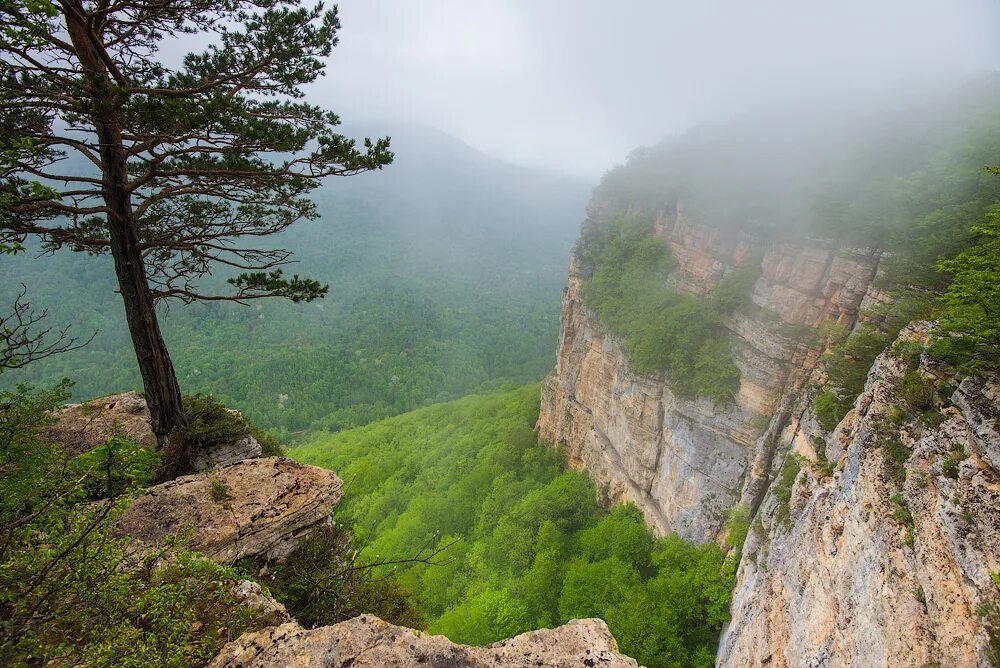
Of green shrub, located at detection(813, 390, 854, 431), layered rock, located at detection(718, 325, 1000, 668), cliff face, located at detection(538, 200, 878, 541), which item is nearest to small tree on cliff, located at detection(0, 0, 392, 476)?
layered rock, located at detection(718, 325, 1000, 668)

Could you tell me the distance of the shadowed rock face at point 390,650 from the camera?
4887 mm

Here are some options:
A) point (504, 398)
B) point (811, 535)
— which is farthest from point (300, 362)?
point (811, 535)

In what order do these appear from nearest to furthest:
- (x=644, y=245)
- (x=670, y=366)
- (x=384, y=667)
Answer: (x=384, y=667) → (x=670, y=366) → (x=644, y=245)

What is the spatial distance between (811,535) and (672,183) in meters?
24.7

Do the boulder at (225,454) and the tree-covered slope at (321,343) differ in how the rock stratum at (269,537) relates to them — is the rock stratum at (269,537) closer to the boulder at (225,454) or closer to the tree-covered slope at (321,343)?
the boulder at (225,454)

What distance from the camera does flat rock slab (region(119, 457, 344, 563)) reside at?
6.89m

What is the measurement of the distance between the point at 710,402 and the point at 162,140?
20.7 metres

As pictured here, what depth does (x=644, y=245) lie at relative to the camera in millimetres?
28000

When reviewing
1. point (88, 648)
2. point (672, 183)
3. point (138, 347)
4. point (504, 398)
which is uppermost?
point (672, 183)

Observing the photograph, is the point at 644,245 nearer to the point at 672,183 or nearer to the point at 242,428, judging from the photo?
the point at 672,183

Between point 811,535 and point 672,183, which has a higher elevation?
point 672,183

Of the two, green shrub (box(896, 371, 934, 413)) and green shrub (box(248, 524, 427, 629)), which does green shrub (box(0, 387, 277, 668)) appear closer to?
green shrub (box(248, 524, 427, 629))

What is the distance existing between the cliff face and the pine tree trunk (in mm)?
18922

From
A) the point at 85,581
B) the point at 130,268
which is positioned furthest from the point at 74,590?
the point at 130,268
